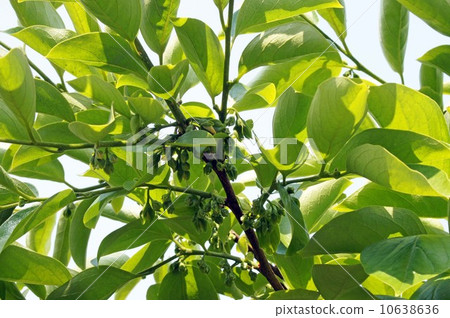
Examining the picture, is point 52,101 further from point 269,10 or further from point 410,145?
point 410,145

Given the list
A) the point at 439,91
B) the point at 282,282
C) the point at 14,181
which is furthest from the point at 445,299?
the point at 14,181

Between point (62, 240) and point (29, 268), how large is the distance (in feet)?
0.92

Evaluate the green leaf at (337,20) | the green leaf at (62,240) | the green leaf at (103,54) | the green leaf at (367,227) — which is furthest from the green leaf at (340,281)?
the green leaf at (62,240)

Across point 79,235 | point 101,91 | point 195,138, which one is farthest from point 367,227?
point 79,235

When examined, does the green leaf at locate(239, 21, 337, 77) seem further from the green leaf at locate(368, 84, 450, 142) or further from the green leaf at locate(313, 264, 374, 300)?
the green leaf at locate(313, 264, 374, 300)

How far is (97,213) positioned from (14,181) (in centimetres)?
19

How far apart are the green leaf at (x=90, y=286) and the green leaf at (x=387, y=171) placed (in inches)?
21.3

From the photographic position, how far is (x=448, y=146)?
98 cm

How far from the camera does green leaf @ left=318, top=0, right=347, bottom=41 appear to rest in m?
1.38

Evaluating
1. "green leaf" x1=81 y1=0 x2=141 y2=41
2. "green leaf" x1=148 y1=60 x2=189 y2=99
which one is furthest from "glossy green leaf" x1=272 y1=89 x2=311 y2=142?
"green leaf" x1=81 y1=0 x2=141 y2=41

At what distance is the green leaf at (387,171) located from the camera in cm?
89

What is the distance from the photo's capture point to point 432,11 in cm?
113

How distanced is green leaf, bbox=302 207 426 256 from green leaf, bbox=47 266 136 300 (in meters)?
0.44

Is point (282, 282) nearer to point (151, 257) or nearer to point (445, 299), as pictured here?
point (151, 257)
